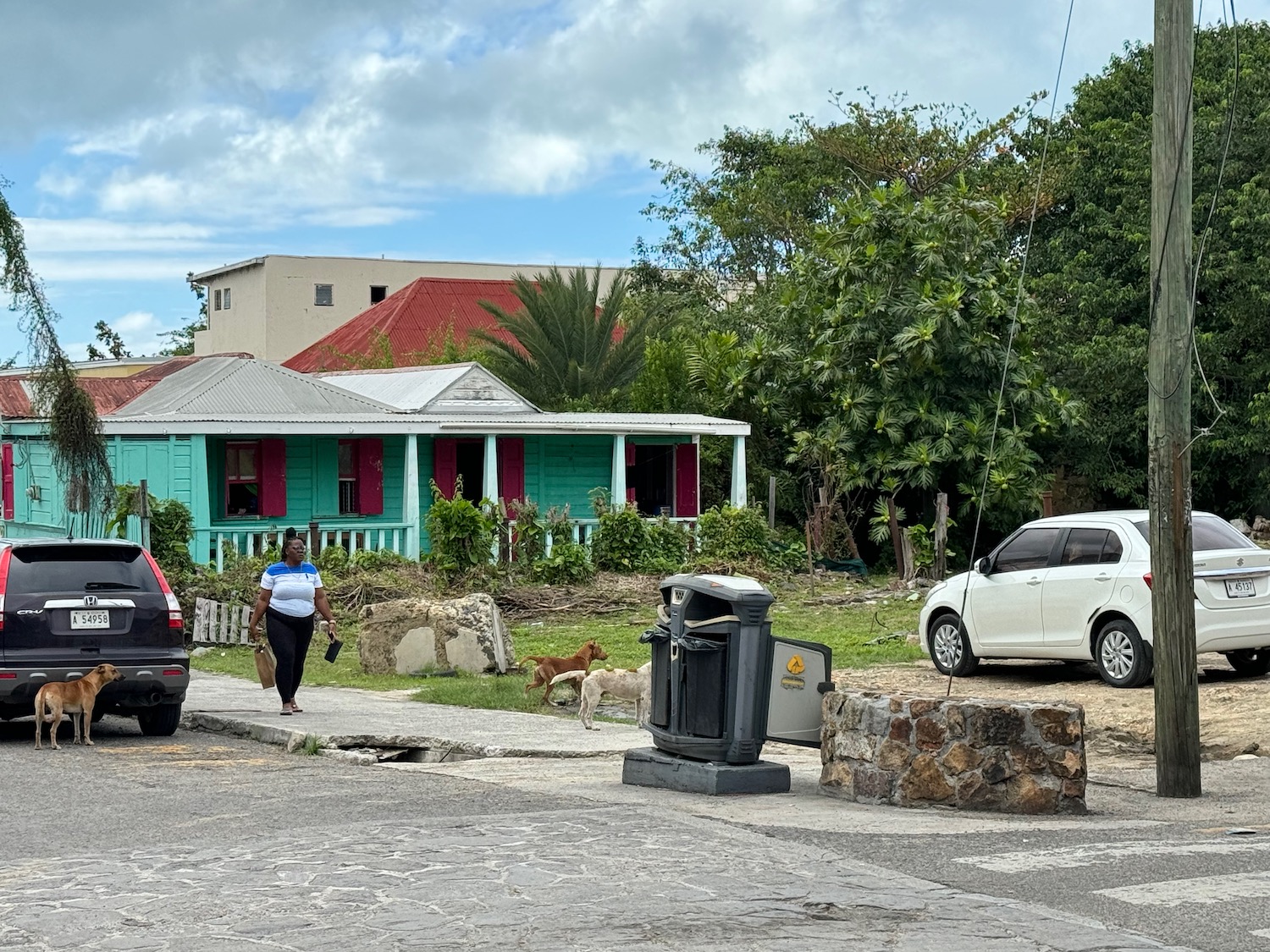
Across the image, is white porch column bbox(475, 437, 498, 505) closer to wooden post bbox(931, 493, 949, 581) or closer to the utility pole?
wooden post bbox(931, 493, 949, 581)

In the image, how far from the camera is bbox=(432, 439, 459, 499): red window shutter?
3172 centimetres

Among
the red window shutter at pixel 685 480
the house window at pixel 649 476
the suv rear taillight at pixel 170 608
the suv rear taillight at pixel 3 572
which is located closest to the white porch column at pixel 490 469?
the red window shutter at pixel 685 480

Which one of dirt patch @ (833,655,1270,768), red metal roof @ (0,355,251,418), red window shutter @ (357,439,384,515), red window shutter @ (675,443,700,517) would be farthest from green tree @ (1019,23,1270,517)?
red metal roof @ (0,355,251,418)

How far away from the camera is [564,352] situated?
129 ft

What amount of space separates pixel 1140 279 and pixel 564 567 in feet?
51.0

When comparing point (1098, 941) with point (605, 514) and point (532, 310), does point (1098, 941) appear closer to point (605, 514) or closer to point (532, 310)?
point (605, 514)

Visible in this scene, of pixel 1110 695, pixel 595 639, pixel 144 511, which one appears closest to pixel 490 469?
pixel 144 511

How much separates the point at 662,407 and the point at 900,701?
26.1 m

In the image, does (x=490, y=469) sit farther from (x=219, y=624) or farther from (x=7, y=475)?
(x=7, y=475)

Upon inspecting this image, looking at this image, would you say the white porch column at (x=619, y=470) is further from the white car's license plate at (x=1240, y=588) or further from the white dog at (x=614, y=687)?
the white dog at (x=614, y=687)

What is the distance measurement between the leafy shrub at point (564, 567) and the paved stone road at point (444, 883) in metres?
15.8

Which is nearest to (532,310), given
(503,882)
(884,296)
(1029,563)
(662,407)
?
(662,407)

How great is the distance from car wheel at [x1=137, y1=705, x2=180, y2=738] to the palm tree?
24.9 meters

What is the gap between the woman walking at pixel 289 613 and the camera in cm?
1504
